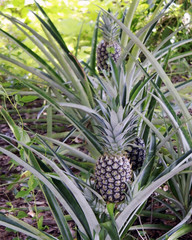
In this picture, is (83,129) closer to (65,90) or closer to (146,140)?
(146,140)

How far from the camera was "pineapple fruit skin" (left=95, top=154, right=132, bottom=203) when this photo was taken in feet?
3.38

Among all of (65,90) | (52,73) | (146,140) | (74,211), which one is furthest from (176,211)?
(52,73)

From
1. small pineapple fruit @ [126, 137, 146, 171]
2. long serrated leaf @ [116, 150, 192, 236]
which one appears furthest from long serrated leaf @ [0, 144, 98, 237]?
small pineapple fruit @ [126, 137, 146, 171]

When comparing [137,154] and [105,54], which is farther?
[105,54]

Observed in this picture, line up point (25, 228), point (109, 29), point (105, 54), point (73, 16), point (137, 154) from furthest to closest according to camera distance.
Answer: point (73, 16), point (105, 54), point (109, 29), point (137, 154), point (25, 228)

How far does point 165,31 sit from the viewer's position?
292 centimetres

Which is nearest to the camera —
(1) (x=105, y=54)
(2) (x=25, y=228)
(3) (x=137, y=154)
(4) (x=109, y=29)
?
(2) (x=25, y=228)

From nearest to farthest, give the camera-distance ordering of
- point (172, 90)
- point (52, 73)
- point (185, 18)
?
point (172, 90), point (52, 73), point (185, 18)

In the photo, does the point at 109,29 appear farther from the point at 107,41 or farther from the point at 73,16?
the point at 73,16

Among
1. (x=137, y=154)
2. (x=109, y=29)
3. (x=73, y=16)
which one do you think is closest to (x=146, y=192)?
(x=137, y=154)

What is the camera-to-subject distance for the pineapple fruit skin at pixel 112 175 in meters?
1.03

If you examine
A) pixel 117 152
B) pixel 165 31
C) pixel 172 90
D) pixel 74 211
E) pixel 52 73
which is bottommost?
pixel 74 211

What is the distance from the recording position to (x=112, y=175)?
1.03 m

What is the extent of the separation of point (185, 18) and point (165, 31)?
0.19 metres
